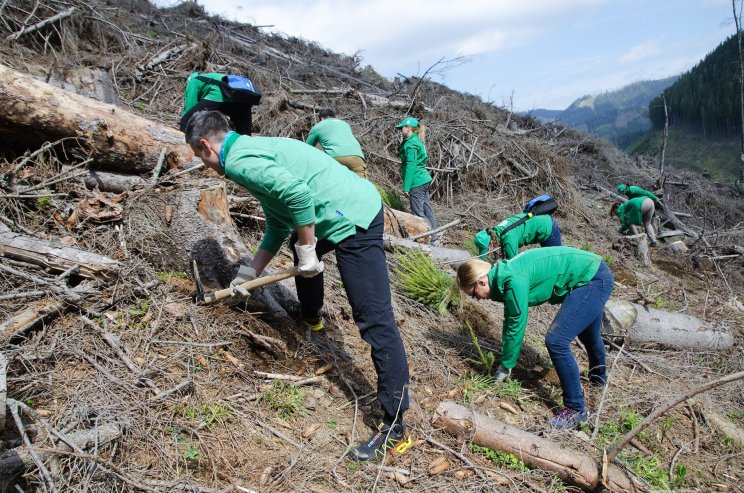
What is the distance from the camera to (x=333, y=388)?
302 centimetres

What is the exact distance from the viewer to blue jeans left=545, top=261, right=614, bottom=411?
10.4 ft

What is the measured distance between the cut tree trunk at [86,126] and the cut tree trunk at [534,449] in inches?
117

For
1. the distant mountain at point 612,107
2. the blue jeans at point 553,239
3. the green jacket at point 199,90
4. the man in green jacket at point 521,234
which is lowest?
the blue jeans at point 553,239

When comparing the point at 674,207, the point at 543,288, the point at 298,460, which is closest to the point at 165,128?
the point at 298,460

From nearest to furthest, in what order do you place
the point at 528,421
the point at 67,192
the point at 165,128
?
1. the point at 528,421
2. the point at 67,192
3. the point at 165,128

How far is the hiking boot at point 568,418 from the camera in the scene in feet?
10.2

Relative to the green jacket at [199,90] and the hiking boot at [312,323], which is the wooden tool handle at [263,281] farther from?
the green jacket at [199,90]

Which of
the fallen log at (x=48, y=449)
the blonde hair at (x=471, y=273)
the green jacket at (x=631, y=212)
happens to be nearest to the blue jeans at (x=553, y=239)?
the blonde hair at (x=471, y=273)

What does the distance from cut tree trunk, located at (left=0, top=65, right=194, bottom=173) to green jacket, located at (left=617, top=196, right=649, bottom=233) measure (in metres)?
7.94

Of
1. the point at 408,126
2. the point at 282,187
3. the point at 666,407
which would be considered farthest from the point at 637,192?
the point at 282,187

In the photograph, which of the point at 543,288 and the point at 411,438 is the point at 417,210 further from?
the point at 411,438

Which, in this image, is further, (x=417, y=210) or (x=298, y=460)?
(x=417, y=210)

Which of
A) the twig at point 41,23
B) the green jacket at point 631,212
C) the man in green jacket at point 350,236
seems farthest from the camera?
the green jacket at point 631,212

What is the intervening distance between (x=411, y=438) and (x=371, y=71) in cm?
1373
